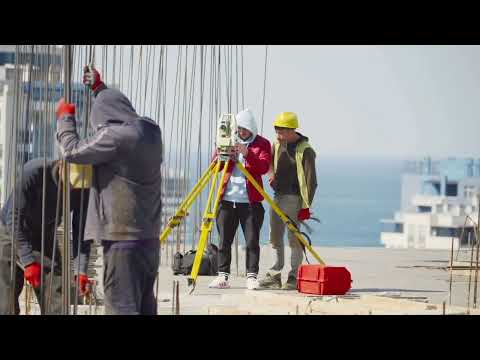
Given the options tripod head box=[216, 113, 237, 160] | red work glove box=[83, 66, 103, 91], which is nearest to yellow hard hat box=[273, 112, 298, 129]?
tripod head box=[216, 113, 237, 160]

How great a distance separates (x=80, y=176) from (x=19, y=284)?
119 cm

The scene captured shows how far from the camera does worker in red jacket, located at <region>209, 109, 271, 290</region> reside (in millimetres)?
10648

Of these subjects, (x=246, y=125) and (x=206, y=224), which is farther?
(x=206, y=224)

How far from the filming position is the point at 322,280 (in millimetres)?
10359

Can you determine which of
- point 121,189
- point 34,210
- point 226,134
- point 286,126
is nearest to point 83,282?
point 34,210

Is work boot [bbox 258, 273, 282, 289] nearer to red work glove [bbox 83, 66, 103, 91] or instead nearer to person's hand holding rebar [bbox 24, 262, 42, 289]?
person's hand holding rebar [bbox 24, 262, 42, 289]

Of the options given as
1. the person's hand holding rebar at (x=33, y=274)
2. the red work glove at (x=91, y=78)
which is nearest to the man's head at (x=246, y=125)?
the person's hand holding rebar at (x=33, y=274)

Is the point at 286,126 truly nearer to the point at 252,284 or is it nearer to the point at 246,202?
the point at 246,202

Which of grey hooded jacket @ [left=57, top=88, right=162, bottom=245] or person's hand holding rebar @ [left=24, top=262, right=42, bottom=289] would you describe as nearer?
grey hooded jacket @ [left=57, top=88, right=162, bottom=245]

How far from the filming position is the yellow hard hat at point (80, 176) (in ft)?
23.2

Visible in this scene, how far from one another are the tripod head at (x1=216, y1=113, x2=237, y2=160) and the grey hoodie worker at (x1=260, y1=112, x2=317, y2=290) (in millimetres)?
536
